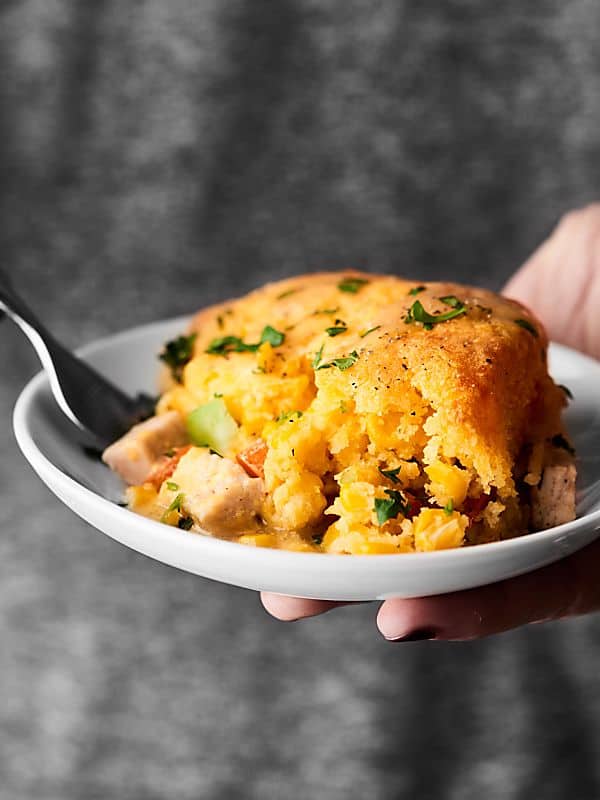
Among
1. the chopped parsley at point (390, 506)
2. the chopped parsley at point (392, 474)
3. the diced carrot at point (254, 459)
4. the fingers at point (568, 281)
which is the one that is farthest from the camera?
the fingers at point (568, 281)

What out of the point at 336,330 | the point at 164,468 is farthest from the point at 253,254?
the point at 164,468

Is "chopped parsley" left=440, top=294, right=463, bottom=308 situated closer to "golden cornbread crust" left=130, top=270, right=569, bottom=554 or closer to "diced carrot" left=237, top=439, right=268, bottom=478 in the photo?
"golden cornbread crust" left=130, top=270, right=569, bottom=554

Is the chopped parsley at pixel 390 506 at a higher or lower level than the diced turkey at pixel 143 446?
higher

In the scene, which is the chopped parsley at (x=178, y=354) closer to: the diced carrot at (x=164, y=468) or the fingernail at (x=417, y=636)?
the diced carrot at (x=164, y=468)

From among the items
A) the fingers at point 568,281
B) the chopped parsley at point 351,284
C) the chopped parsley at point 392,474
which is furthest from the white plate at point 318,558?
the fingers at point 568,281

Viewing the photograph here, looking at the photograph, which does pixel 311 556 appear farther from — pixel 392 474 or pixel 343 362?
pixel 343 362

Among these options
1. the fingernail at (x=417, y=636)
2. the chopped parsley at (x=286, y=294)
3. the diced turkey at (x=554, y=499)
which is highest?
the chopped parsley at (x=286, y=294)

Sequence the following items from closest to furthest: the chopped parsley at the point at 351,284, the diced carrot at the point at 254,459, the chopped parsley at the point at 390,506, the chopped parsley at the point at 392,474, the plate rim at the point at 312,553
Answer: the plate rim at the point at 312,553
the chopped parsley at the point at 390,506
the chopped parsley at the point at 392,474
the diced carrot at the point at 254,459
the chopped parsley at the point at 351,284

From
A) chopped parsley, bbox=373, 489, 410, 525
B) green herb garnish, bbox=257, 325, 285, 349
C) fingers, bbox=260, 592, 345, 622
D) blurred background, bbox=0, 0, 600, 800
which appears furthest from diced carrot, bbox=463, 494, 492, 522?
blurred background, bbox=0, 0, 600, 800
